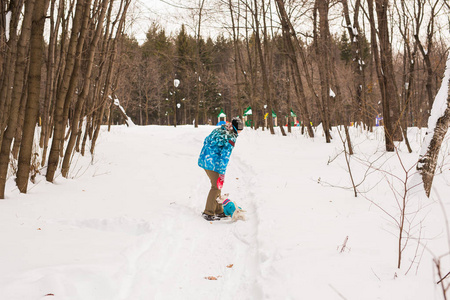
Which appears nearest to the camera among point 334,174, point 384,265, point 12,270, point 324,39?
point 12,270

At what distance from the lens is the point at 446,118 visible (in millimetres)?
4348

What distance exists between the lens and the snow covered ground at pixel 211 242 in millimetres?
2502

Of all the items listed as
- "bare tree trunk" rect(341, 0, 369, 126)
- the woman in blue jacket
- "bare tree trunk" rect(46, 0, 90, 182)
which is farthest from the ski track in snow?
"bare tree trunk" rect(341, 0, 369, 126)

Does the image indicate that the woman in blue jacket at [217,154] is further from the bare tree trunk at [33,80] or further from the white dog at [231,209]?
the bare tree trunk at [33,80]

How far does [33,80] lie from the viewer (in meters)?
4.11

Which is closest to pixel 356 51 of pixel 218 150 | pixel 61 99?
pixel 218 150

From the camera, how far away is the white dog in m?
4.72

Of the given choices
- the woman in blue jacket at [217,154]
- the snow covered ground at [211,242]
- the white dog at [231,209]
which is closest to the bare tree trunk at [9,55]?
the snow covered ground at [211,242]

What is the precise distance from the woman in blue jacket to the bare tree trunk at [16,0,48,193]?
2.38 meters

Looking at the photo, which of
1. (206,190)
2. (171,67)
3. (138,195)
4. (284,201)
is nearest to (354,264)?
(284,201)

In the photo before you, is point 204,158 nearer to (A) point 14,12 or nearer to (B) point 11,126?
(B) point 11,126

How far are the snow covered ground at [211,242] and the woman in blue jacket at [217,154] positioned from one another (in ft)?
1.42

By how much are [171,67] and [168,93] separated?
12.5 feet

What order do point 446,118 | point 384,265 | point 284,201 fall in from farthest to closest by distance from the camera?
point 284,201, point 446,118, point 384,265
